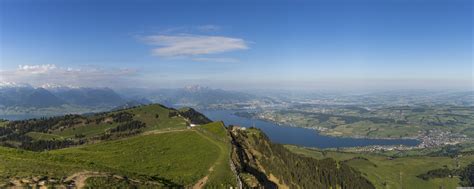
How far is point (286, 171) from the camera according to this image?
11950 centimetres

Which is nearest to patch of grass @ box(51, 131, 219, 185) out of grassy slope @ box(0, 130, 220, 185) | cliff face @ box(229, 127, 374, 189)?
grassy slope @ box(0, 130, 220, 185)

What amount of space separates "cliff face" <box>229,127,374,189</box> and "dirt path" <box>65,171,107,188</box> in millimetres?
38778

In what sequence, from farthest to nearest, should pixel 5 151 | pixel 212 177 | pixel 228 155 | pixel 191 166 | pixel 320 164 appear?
pixel 320 164 < pixel 228 155 < pixel 191 166 < pixel 212 177 < pixel 5 151

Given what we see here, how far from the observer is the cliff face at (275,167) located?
338ft

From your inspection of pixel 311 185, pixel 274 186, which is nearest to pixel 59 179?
pixel 274 186

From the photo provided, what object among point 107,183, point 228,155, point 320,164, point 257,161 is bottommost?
point 320,164

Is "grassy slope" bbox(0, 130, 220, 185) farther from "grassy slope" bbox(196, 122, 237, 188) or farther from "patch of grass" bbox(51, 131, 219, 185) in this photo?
"grassy slope" bbox(196, 122, 237, 188)

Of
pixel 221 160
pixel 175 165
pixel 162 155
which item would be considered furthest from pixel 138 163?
pixel 221 160

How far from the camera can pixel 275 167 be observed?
117000mm

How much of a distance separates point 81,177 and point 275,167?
78.8 metres

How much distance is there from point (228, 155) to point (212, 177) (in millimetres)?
18244

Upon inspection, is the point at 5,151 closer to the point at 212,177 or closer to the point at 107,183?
the point at 107,183

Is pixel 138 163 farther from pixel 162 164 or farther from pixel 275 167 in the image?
pixel 275 167

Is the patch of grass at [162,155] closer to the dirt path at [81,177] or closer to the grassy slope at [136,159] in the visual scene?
the grassy slope at [136,159]
